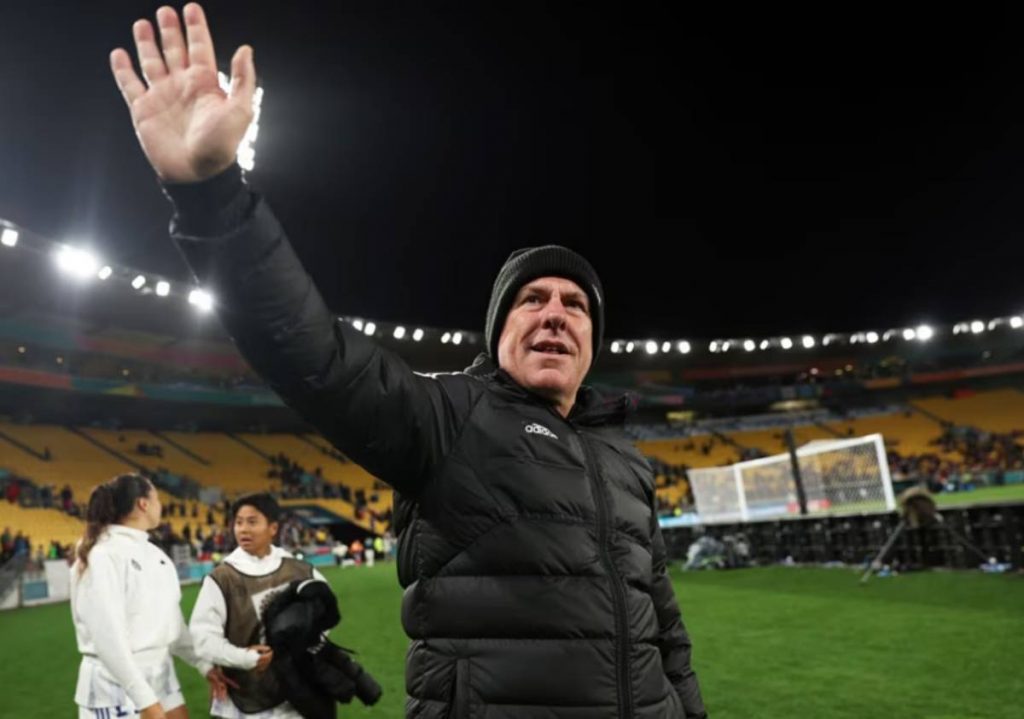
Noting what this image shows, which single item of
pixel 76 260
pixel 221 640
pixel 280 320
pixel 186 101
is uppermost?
pixel 76 260

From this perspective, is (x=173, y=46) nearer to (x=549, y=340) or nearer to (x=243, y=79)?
(x=243, y=79)

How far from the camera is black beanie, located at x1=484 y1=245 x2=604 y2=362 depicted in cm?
211

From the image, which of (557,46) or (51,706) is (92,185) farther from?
(51,706)

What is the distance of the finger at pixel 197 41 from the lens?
1.47 meters

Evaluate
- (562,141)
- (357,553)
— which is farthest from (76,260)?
(562,141)

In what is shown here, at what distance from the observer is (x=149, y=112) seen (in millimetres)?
1437

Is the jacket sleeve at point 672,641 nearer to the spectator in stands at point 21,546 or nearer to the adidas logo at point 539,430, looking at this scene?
the adidas logo at point 539,430

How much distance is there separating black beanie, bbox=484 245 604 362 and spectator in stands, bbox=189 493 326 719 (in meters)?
2.21

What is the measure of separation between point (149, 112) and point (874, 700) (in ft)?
19.0

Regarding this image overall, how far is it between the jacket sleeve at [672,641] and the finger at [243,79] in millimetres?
1503

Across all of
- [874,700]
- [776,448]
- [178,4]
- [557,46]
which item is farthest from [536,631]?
[776,448]

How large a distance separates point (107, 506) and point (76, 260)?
2764 centimetres

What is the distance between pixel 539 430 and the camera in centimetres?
185

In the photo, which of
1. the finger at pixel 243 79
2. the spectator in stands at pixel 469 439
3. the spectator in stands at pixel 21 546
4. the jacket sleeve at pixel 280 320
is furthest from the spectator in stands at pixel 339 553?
the finger at pixel 243 79
